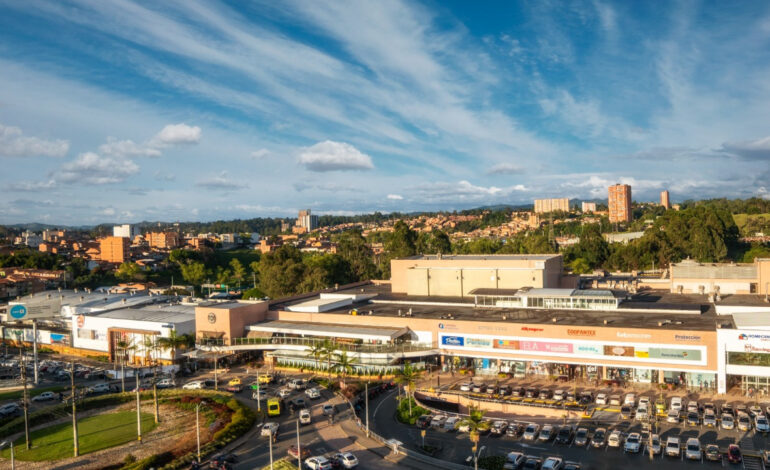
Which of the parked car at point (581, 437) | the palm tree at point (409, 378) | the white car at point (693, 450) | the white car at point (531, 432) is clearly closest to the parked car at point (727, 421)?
the white car at point (693, 450)

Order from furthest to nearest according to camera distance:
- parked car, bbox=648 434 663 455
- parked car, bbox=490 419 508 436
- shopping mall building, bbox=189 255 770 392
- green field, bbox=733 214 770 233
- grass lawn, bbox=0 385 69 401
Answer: green field, bbox=733 214 770 233, grass lawn, bbox=0 385 69 401, shopping mall building, bbox=189 255 770 392, parked car, bbox=490 419 508 436, parked car, bbox=648 434 663 455

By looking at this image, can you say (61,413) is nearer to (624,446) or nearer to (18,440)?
(18,440)

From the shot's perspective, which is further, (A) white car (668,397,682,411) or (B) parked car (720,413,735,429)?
(A) white car (668,397,682,411)

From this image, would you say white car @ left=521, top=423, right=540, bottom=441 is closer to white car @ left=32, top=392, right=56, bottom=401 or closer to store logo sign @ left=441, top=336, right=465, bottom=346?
store logo sign @ left=441, top=336, right=465, bottom=346


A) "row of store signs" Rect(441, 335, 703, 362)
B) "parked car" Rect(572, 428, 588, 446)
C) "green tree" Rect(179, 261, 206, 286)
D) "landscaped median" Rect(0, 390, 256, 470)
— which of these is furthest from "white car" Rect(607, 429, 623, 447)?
"green tree" Rect(179, 261, 206, 286)

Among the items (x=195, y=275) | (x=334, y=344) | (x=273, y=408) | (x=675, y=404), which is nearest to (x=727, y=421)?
(x=675, y=404)

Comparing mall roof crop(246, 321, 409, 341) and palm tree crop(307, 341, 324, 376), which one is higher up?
mall roof crop(246, 321, 409, 341)

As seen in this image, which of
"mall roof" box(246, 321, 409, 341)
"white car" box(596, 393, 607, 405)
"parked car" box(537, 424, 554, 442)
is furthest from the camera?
"mall roof" box(246, 321, 409, 341)

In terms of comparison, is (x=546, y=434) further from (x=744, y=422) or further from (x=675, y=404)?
(x=744, y=422)
